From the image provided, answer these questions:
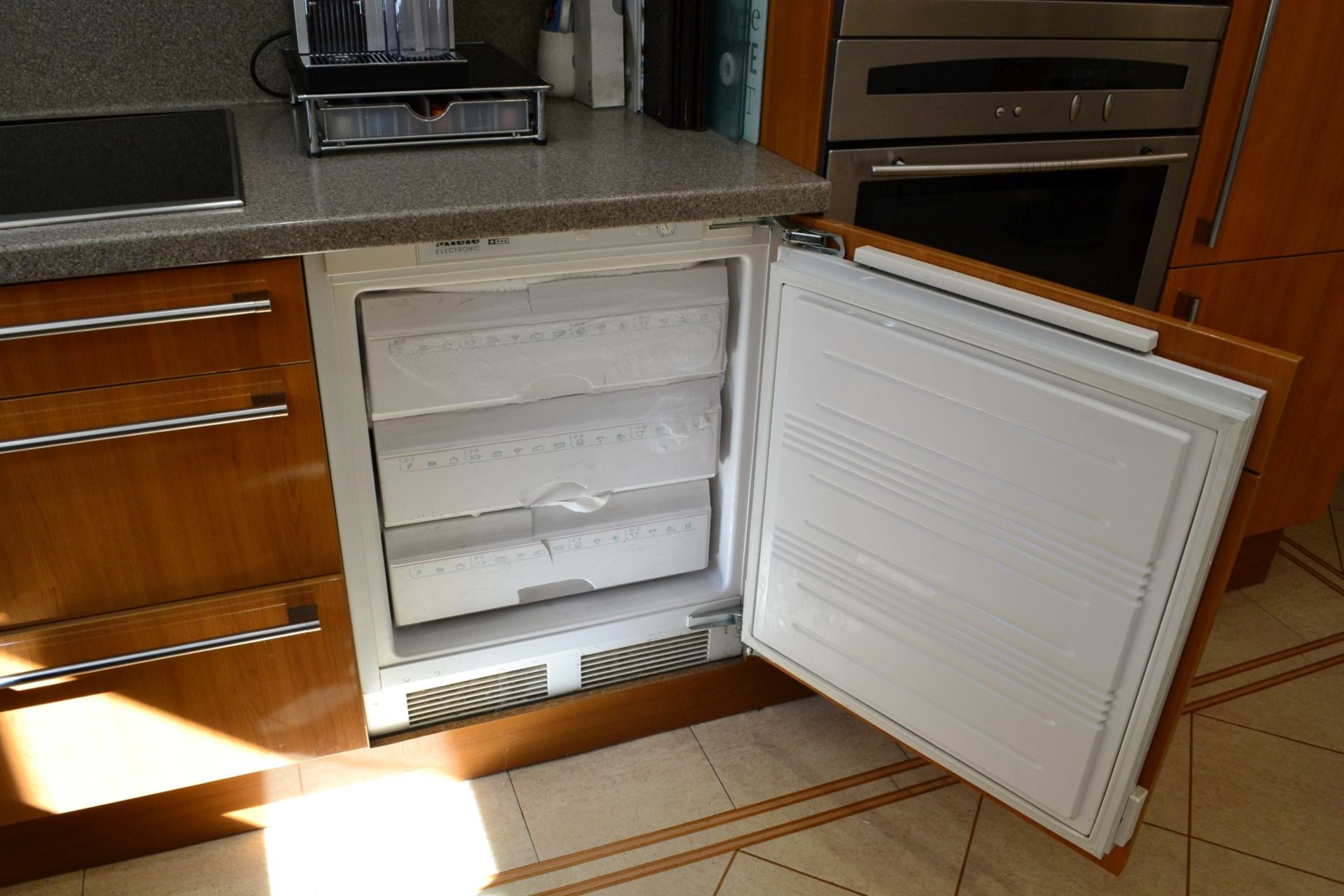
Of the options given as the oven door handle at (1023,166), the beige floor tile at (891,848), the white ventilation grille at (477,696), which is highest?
the oven door handle at (1023,166)

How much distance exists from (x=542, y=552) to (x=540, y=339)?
1.17 feet

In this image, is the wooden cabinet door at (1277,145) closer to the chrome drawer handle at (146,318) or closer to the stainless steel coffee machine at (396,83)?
the stainless steel coffee machine at (396,83)

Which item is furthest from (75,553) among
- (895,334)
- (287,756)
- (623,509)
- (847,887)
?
(847,887)

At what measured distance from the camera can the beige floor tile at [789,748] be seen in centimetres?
166

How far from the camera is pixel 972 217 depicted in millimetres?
1539

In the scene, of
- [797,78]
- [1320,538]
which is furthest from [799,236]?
[1320,538]

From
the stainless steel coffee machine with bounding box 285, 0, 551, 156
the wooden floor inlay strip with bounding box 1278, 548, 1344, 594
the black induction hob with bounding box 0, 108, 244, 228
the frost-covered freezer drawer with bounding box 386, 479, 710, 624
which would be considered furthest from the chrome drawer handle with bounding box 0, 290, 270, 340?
the wooden floor inlay strip with bounding box 1278, 548, 1344, 594

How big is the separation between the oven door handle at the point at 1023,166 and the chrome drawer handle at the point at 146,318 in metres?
0.83

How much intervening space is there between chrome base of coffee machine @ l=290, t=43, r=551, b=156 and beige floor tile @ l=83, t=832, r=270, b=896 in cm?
103

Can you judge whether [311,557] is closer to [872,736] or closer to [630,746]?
[630,746]

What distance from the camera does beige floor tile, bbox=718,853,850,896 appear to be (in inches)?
57.9

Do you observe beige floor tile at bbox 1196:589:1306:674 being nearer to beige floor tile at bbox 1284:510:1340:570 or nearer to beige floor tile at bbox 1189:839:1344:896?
beige floor tile at bbox 1284:510:1340:570

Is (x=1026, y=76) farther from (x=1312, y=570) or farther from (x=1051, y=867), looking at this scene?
(x=1312, y=570)

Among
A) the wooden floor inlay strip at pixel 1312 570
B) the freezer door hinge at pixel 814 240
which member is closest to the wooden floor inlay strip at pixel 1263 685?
the wooden floor inlay strip at pixel 1312 570
